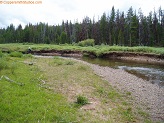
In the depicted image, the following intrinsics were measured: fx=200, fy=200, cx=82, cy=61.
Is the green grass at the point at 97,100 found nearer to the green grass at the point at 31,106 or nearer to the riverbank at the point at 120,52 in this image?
the green grass at the point at 31,106

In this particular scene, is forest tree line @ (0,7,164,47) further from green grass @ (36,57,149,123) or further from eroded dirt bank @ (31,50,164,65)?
green grass @ (36,57,149,123)

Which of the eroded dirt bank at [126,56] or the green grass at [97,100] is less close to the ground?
the eroded dirt bank at [126,56]

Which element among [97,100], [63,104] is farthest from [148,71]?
[63,104]

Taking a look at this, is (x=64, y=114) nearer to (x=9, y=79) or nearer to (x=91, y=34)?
(x=9, y=79)

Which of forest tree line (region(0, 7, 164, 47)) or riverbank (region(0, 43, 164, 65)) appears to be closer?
riverbank (region(0, 43, 164, 65))

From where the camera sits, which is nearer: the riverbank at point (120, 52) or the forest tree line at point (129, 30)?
the riverbank at point (120, 52)

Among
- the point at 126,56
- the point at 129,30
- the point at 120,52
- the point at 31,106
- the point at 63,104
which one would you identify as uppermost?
the point at 129,30

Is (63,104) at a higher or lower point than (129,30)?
lower

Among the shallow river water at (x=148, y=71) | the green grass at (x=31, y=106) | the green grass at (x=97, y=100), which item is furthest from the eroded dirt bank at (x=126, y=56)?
the green grass at (x=31, y=106)

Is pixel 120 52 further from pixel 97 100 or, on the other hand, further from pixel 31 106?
pixel 31 106

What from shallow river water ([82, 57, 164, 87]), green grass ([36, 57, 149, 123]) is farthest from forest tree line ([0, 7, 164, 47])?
green grass ([36, 57, 149, 123])

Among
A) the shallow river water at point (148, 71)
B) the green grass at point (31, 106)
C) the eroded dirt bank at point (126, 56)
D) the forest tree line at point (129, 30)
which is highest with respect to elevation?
the forest tree line at point (129, 30)

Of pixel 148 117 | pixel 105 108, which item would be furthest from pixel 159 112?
pixel 105 108

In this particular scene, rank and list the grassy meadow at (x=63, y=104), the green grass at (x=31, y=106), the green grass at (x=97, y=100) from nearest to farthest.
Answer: the green grass at (x=31, y=106), the grassy meadow at (x=63, y=104), the green grass at (x=97, y=100)
